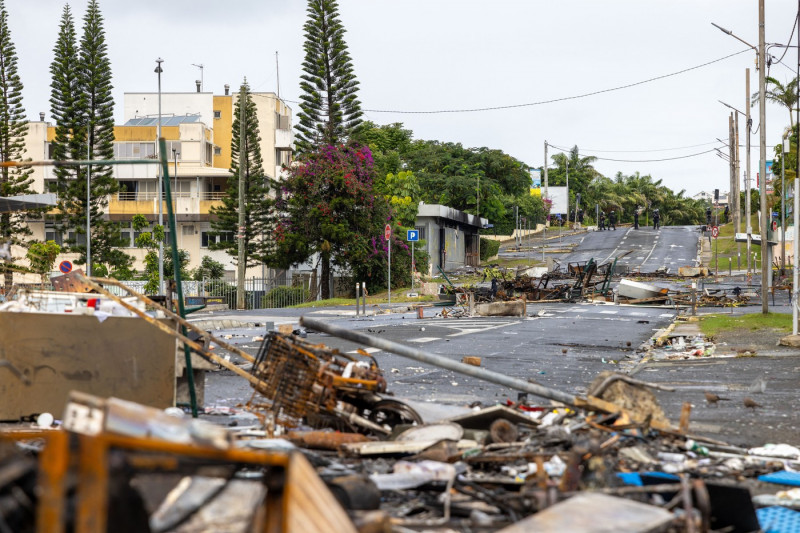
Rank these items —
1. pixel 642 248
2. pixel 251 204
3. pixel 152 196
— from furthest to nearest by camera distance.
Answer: pixel 642 248 → pixel 152 196 → pixel 251 204

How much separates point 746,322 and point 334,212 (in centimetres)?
2556

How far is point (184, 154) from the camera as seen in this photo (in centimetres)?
6619

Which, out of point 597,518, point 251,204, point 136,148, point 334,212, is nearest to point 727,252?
point 334,212

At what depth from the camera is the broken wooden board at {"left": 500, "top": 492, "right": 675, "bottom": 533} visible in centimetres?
358

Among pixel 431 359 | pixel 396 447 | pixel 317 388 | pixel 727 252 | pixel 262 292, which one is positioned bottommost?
pixel 262 292

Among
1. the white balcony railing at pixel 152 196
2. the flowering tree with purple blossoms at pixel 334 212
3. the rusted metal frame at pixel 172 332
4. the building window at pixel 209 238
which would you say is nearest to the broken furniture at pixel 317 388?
the rusted metal frame at pixel 172 332

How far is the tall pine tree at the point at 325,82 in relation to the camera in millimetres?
48812

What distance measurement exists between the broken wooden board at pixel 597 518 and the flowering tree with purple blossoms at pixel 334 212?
134ft

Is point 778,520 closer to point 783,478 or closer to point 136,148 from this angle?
point 783,478

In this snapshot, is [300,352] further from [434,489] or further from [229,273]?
[229,273]

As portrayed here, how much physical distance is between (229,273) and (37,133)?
20.9 metres

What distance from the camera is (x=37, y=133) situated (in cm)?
6981

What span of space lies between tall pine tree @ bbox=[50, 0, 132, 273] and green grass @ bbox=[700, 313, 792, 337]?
34.1 meters

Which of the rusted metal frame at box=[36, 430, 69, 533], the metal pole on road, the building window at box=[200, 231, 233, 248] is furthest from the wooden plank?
the building window at box=[200, 231, 233, 248]
